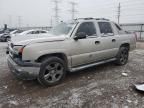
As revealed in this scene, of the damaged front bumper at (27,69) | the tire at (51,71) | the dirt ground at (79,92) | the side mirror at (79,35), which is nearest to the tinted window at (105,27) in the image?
the side mirror at (79,35)

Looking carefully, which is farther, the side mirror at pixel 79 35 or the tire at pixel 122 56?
the tire at pixel 122 56

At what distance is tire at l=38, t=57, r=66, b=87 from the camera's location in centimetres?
385

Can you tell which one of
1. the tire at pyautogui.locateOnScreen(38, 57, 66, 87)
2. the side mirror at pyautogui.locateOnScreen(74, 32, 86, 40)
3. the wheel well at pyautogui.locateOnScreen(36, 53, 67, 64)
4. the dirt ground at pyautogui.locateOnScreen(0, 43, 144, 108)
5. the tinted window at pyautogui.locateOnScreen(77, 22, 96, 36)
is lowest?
the dirt ground at pyautogui.locateOnScreen(0, 43, 144, 108)

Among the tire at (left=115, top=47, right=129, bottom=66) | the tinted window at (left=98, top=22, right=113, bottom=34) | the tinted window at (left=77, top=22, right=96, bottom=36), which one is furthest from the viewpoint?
the tire at (left=115, top=47, right=129, bottom=66)

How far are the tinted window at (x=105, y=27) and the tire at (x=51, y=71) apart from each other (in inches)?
75.8

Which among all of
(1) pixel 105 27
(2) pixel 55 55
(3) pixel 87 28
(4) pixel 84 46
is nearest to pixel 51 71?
(2) pixel 55 55

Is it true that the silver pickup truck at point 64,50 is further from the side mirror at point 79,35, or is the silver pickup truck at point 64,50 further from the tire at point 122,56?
the tire at point 122,56

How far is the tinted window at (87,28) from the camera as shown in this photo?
183 inches

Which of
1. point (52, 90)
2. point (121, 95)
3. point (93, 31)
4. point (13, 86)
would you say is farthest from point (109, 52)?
point (13, 86)

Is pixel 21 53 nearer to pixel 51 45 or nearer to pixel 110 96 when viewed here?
pixel 51 45

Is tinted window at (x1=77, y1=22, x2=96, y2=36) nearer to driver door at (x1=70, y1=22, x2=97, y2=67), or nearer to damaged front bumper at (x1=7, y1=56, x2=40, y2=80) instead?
driver door at (x1=70, y1=22, x2=97, y2=67)

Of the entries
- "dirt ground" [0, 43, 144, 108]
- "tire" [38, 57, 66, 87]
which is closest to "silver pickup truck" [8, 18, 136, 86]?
"tire" [38, 57, 66, 87]

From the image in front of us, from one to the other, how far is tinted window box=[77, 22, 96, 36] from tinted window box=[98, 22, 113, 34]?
0.37 meters

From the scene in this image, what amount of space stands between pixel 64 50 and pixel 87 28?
119 centimetres
